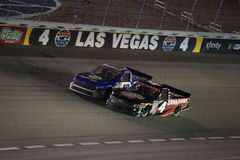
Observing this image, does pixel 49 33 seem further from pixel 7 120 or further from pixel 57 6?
pixel 7 120

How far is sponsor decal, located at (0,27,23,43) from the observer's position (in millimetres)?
29281

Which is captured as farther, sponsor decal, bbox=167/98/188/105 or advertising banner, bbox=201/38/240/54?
advertising banner, bbox=201/38/240/54

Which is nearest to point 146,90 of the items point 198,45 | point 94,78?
point 94,78

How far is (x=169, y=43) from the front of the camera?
36906mm

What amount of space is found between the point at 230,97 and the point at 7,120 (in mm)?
13098

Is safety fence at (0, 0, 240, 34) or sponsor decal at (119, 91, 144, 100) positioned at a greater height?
safety fence at (0, 0, 240, 34)

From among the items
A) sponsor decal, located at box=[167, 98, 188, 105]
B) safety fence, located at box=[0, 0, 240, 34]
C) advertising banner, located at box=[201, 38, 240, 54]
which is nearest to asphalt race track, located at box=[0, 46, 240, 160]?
sponsor decal, located at box=[167, 98, 188, 105]

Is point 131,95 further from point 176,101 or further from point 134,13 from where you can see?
point 134,13

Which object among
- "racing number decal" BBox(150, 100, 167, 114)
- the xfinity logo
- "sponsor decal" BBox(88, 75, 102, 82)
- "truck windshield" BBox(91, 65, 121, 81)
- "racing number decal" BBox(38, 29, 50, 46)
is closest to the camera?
"racing number decal" BBox(150, 100, 167, 114)

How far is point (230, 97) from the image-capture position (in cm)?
2858

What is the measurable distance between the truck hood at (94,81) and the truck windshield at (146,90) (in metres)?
0.93

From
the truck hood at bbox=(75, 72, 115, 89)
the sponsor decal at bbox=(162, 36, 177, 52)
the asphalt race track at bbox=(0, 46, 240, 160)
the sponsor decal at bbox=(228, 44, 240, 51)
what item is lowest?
the asphalt race track at bbox=(0, 46, 240, 160)

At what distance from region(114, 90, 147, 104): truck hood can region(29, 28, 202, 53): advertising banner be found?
9.68 meters

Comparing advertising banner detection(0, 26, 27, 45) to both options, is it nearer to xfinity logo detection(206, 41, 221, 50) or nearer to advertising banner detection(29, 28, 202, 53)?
advertising banner detection(29, 28, 202, 53)
